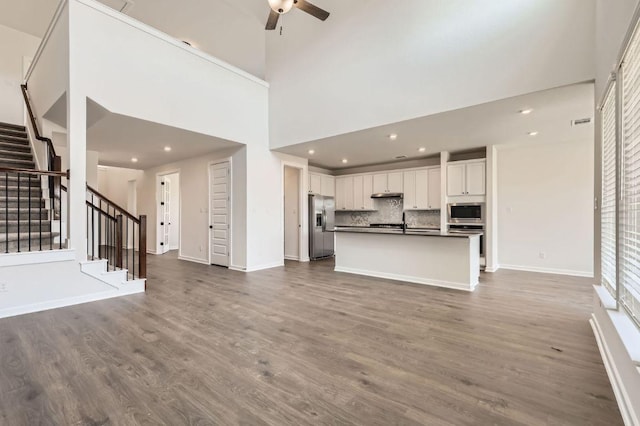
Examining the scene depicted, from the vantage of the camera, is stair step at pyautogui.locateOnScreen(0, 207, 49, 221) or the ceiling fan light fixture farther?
stair step at pyautogui.locateOnScreen(0, 207, 49, 221)

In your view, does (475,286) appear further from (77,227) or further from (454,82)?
(77,227)

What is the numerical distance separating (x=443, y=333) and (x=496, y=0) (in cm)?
399

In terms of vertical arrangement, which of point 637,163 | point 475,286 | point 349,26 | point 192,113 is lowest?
point 475,286

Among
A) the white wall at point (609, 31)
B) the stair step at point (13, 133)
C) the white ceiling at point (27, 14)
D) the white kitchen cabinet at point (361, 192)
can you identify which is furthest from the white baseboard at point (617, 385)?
the white ceiling at point (27, 14)

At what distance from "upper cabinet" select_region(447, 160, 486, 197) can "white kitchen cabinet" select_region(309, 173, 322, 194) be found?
11.0 feet

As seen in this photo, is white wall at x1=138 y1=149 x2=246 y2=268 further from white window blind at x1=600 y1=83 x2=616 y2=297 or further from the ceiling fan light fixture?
white window blind at x1=600 y1=83 x2=616 y2=297

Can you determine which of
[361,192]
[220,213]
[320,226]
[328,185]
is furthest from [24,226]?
[361,192]

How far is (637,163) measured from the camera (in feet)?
5.63

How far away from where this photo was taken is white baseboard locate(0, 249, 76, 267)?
3.24 metres

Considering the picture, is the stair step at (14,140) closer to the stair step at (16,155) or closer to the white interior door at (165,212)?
the stair step at (16,155)

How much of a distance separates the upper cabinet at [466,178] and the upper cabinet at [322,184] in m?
3.34

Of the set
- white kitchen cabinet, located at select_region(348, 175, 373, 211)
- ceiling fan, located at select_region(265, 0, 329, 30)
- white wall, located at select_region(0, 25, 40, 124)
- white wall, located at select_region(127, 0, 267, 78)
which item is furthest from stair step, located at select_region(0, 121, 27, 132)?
white kitchen cabinet, located at select_region(348, 175, 373, 211)

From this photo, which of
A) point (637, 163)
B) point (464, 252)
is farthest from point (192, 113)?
point (637, 163)

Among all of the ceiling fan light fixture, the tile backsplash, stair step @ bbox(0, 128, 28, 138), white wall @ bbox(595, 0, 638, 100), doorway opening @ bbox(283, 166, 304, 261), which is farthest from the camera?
the tile backsplash
